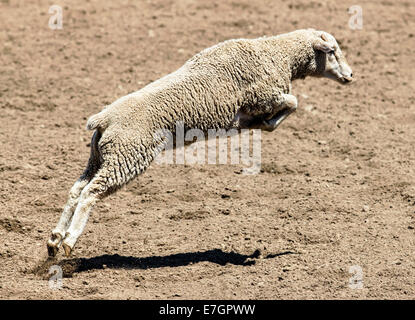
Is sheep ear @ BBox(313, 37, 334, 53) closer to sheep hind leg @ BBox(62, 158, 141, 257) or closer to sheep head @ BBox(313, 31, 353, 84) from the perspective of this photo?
sheep head @ BBox(313, 31, 353, 84)

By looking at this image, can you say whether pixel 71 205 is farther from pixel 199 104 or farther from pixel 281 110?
pixel 281 110

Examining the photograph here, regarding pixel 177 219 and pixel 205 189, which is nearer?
pixel 177 219

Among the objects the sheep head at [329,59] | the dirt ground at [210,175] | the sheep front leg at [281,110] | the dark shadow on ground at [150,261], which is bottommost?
the dark shadow on ground at [150,261]

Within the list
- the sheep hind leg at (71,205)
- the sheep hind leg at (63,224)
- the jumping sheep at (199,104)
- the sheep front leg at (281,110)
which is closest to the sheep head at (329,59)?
the jumping sheep at (199,104)

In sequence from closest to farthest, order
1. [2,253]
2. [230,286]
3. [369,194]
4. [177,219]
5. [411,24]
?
[230,286]
[2,253]
[177,219]
[369,194]
[411,24]

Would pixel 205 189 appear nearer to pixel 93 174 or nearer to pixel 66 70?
pixel 93 174

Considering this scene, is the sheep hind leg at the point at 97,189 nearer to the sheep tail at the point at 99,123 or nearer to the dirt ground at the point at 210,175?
the sheep tail at the point at 99,123

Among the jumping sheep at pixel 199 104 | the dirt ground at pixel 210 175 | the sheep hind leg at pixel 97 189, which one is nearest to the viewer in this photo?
the sheep hind leg at pixel 97 189

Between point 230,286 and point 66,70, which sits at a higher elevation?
point 66,70

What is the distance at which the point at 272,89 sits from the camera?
6.43m

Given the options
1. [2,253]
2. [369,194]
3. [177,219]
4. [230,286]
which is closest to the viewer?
[230,286]

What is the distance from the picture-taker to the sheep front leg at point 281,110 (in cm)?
649

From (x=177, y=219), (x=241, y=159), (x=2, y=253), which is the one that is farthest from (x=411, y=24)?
(x=2, y=253)

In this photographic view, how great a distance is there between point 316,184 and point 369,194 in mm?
573
